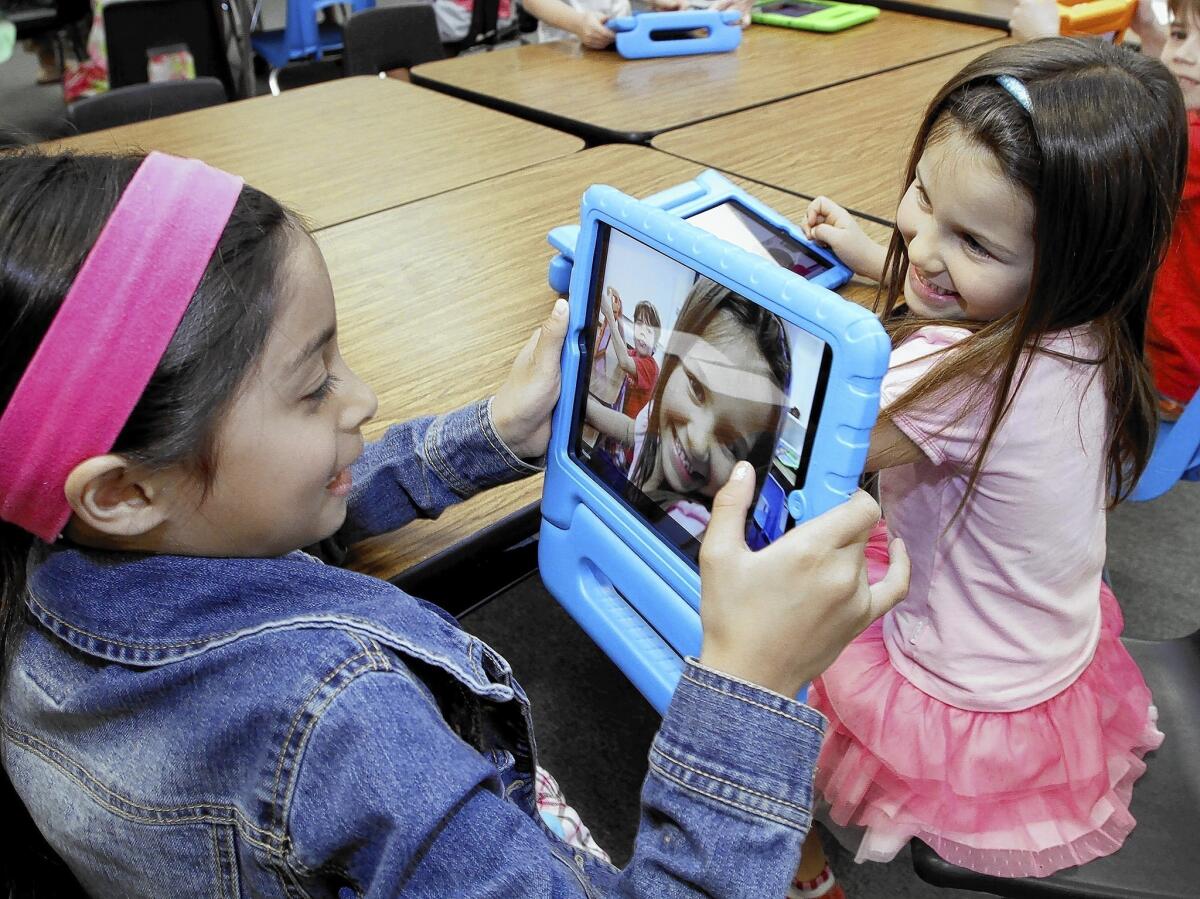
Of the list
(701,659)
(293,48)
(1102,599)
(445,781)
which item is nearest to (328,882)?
(445,781)

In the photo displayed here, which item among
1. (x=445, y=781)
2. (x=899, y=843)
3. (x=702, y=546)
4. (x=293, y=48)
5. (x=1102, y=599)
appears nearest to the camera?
(x=445, y=781)

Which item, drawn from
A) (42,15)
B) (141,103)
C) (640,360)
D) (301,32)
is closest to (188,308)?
(640,360)

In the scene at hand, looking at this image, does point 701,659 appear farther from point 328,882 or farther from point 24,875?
point 24,875

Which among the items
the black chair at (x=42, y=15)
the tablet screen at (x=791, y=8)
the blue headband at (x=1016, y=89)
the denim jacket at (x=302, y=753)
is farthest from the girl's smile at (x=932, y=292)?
the black chair at (x=42, y=15)

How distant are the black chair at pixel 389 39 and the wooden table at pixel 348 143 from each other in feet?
1.52

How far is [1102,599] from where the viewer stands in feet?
3.21

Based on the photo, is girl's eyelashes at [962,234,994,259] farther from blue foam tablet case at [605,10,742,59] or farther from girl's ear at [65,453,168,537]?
blue foam tablet case at [605,10,742,59]

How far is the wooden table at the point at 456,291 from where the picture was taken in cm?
82

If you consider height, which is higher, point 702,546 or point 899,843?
point 702,546

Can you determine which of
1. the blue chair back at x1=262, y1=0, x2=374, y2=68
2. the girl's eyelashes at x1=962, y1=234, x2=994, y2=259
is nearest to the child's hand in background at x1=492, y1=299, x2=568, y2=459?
the girl's eyelashes at x1=962, y1=234, x2=994, y2=259

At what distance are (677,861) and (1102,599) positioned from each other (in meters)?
0.67

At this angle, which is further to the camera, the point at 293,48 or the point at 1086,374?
the point at 293,48

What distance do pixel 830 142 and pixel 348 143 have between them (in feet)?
2.66

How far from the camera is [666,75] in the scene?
1.87 m
